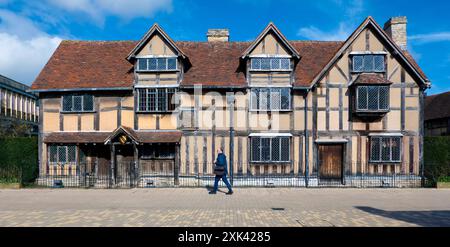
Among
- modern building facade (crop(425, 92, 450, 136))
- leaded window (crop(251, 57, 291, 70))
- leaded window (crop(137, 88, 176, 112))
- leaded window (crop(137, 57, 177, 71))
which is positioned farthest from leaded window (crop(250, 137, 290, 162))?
modern building facade (crop(425, 92, 450, 136))

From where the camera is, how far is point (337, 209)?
1027 cm

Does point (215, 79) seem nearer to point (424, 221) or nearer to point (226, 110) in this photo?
point (226, 110)

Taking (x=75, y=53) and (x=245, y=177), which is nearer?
(x=245, y=177)

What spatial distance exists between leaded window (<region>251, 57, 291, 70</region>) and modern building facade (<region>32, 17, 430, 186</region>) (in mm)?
58

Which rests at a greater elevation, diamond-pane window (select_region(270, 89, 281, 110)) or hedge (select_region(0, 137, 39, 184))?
diamond-pane window (select_region(270, 89, 281, 110))

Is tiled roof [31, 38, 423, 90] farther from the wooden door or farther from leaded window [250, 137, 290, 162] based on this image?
the wooden door

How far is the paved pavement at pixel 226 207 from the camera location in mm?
8500

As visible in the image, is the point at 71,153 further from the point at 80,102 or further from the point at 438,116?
the point at 438,116

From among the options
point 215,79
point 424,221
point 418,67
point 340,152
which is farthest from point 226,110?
point 418,67

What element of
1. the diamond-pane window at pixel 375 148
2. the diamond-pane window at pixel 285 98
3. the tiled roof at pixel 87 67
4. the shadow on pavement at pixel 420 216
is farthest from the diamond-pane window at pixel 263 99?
the shadow on pavement at pixel 420 216

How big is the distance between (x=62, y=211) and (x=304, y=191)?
10.6 meters

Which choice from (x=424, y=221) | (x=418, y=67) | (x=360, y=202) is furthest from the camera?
(x=418, y=67)

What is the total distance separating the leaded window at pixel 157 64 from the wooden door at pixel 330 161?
9.84m

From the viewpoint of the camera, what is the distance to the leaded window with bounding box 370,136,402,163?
16.9 metres
